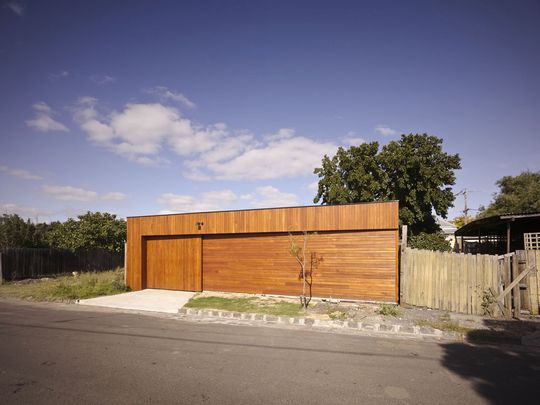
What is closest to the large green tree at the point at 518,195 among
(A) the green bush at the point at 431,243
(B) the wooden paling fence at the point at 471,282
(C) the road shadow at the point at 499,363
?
(A) the green bush at the point at 431,243

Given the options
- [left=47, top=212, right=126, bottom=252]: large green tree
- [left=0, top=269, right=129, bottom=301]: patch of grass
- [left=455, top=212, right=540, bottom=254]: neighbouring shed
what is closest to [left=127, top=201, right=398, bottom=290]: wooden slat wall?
[left=0, top=269, right=129, bottom=301]: patch of grass

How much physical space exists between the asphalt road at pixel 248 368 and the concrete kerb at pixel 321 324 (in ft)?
2.44

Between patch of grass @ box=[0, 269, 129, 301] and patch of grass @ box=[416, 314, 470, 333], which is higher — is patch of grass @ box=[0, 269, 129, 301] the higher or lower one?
the lower one

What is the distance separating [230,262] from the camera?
14.8 meters

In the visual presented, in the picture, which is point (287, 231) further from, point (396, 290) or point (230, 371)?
point (230, 371)

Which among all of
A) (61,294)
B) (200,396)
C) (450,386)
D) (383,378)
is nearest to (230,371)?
(200,396)

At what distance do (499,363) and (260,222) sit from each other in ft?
31.0

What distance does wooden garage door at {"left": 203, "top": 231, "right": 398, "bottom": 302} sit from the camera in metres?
11.9

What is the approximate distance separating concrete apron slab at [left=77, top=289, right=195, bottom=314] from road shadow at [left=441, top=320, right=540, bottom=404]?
8571 mm

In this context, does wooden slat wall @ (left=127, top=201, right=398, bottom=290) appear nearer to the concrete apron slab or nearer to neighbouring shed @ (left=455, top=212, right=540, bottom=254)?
the concrete apron slab

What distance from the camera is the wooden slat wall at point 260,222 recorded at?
39.7ft

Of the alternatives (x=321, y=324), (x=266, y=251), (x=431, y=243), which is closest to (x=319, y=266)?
(x=266, y=251)

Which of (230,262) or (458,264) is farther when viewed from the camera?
(230,262)

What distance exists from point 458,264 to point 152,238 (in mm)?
13408
